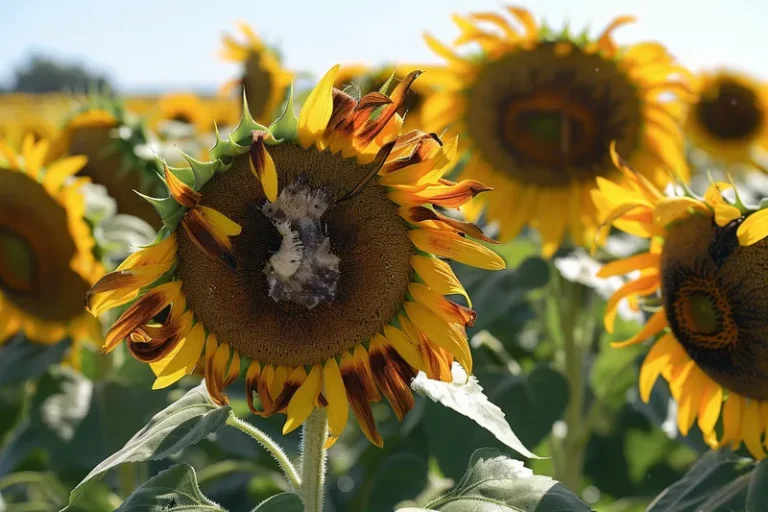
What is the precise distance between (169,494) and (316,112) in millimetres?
795

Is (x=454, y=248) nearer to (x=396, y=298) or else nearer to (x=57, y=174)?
(x=396, y=298)

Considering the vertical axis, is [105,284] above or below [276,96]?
above

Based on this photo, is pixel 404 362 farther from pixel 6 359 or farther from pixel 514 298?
pixel 6 359

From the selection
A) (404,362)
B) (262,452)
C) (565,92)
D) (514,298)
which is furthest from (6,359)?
(565,92)

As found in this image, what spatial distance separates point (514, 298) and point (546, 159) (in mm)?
689

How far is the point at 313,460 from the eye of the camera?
5.82ft

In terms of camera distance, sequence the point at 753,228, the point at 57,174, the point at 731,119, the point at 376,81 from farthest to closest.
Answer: the point at 731,119 < the point at 376,81 < the point at 57,174 < the point at 753,228

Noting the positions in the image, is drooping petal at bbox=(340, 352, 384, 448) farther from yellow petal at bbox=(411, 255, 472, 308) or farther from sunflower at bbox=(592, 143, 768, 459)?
sunflower at bbox=(592, 143, 768, 459)

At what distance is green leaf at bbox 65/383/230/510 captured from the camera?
157cm

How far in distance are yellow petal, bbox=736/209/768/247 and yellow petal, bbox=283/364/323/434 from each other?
0.94 metres

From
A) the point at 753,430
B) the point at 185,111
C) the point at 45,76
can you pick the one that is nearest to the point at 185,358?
the point at 753,430

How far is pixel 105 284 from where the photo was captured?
1.53m

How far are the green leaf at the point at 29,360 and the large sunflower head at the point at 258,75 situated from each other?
2226 millimetres

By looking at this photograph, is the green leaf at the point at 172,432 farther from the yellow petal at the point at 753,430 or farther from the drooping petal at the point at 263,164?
the yellow petal at the point at 753,430
